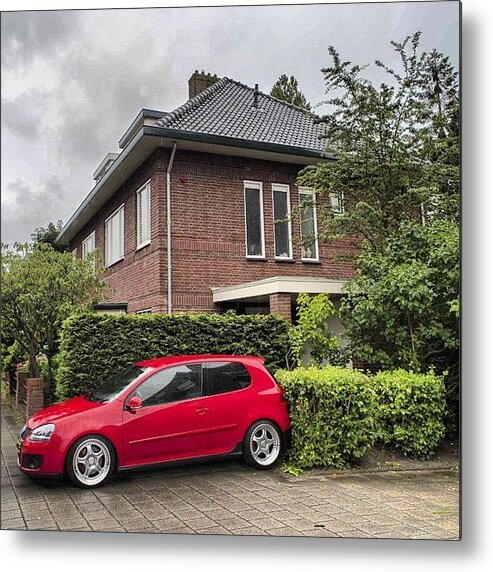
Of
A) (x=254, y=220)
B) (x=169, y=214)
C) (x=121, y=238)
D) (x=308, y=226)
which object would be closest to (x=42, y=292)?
(x=121, y=238)

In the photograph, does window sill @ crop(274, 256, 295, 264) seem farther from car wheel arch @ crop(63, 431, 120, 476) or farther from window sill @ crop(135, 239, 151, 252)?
car wheel arch @ crop(63, 431, 120, 476)

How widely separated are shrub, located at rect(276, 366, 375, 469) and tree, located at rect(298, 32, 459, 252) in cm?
114

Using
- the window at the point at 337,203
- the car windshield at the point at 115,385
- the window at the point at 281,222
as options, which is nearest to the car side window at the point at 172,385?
the car windshield at the point at 115,385

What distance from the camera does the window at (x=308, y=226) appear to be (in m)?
4.89

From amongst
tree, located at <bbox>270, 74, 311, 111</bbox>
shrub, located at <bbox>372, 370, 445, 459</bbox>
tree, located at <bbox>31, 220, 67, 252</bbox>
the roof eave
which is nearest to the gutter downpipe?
the roof eave

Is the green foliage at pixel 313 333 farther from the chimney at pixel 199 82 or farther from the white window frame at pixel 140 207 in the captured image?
the chimney at pixel 199 82

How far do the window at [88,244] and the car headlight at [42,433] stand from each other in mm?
1339

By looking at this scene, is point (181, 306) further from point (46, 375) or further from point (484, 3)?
point (484, 3)

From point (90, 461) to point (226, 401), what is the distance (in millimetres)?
1000

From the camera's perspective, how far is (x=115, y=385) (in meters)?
4.14

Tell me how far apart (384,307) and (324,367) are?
0.70 meters

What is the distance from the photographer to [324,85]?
421 cm

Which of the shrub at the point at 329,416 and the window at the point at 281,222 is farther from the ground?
the window at the point at 281,222

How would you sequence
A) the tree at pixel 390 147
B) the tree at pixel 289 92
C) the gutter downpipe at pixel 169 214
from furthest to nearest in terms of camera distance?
the gutter downpipe at pixel 169 214, the tree at pixel 289 92, the tree at pixel 390 147
